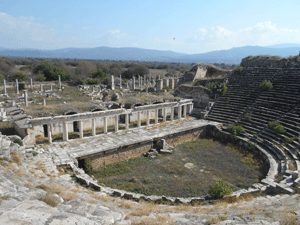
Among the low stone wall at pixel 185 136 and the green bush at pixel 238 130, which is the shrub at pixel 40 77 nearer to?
the low stone wall at pixel 185 136

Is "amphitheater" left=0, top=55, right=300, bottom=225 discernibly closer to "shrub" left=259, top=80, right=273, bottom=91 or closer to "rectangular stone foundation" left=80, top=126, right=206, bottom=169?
"rectangular stone foundation" left=80, top=126, right=206, bottom=169

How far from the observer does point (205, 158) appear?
1645 cm

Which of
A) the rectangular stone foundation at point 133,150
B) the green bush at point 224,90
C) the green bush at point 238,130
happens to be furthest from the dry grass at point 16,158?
the green bush at point 224,90

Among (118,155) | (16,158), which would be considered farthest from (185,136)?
(16,158)

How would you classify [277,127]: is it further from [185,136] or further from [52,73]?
[52,73]

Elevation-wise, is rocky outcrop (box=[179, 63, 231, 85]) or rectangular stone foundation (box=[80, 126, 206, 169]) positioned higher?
rocky outcrop (box=[179, 63, 231, 85])

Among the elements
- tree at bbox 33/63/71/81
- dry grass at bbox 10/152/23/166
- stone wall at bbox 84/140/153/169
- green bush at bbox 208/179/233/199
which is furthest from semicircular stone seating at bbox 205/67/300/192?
tree at bbox 33/63/71/81

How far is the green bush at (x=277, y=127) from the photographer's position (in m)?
16.9

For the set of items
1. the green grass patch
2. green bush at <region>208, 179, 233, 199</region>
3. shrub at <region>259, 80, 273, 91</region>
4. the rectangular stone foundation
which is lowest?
the green grass patch

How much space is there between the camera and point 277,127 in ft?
56.1

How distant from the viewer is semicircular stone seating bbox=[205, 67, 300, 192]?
1420 cm

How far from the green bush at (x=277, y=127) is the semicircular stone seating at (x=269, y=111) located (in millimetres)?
311

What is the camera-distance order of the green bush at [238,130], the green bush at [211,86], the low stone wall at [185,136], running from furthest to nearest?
the green bush at [211,86], the low stone wall at [185,136], the green bush at [238,130]

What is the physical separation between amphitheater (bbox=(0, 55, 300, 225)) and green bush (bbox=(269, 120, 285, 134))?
0.32 meters
